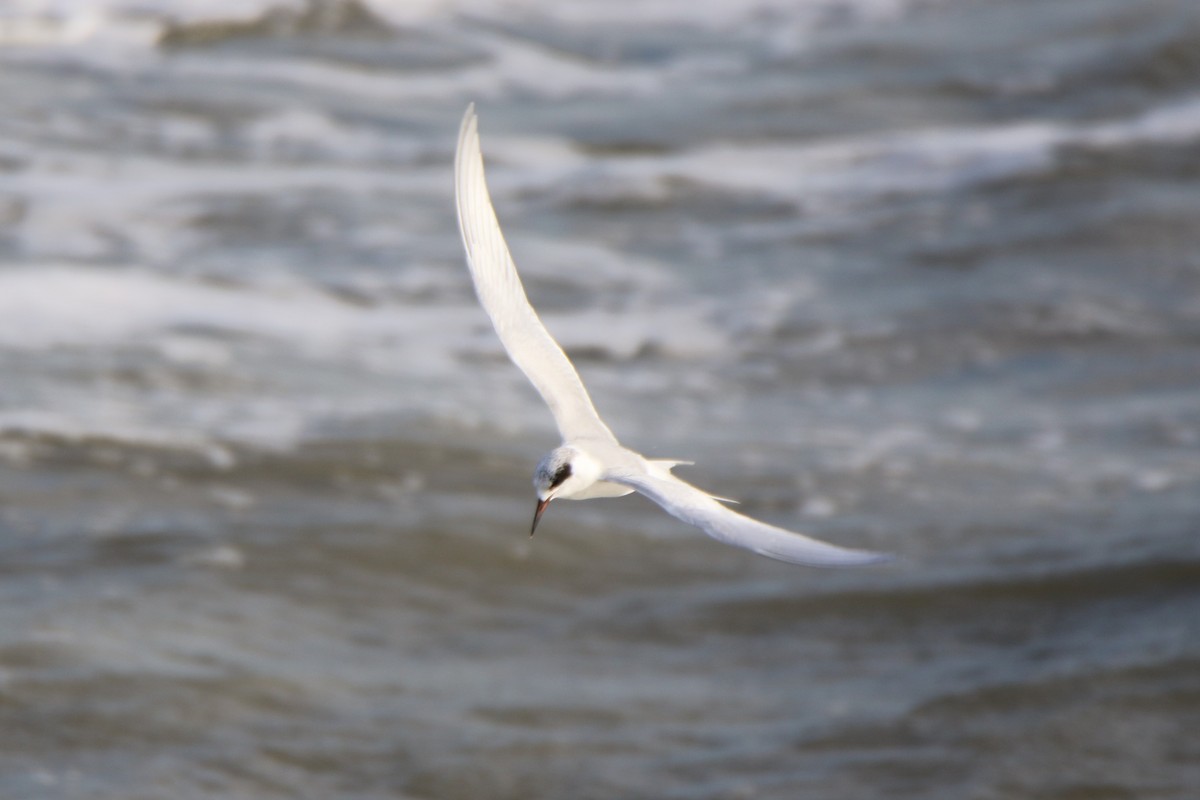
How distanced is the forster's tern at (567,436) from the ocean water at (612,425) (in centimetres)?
234

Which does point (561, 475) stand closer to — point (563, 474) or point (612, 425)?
point (563, 474)

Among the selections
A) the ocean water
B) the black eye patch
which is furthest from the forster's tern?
the ocean water

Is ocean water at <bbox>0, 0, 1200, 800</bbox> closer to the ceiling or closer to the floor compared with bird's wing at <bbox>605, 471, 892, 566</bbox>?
closer to the ceiling

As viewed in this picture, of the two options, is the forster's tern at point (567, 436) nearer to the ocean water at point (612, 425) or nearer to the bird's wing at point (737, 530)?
the bird's wing at point (737, 530)

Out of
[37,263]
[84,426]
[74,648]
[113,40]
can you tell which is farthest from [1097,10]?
[74,648]

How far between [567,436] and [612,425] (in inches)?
210

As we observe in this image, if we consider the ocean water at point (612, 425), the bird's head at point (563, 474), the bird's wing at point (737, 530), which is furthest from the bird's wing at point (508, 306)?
the ocean water at point (612, 425)

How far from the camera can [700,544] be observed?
22.9ft

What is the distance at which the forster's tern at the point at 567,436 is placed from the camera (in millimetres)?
2252

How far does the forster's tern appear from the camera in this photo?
2.25m

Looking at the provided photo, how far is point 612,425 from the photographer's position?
326 inches

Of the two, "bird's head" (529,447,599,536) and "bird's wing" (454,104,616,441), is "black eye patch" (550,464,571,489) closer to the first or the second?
"bird's head" (529,447,599,536)

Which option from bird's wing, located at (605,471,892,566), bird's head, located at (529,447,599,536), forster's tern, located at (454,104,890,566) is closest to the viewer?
bird's wing, located at (605,471,892,566)

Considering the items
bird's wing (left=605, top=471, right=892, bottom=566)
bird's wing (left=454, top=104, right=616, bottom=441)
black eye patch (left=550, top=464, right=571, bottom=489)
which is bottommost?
bird's wing (left=605, top=471, right=892, bottom=566)
